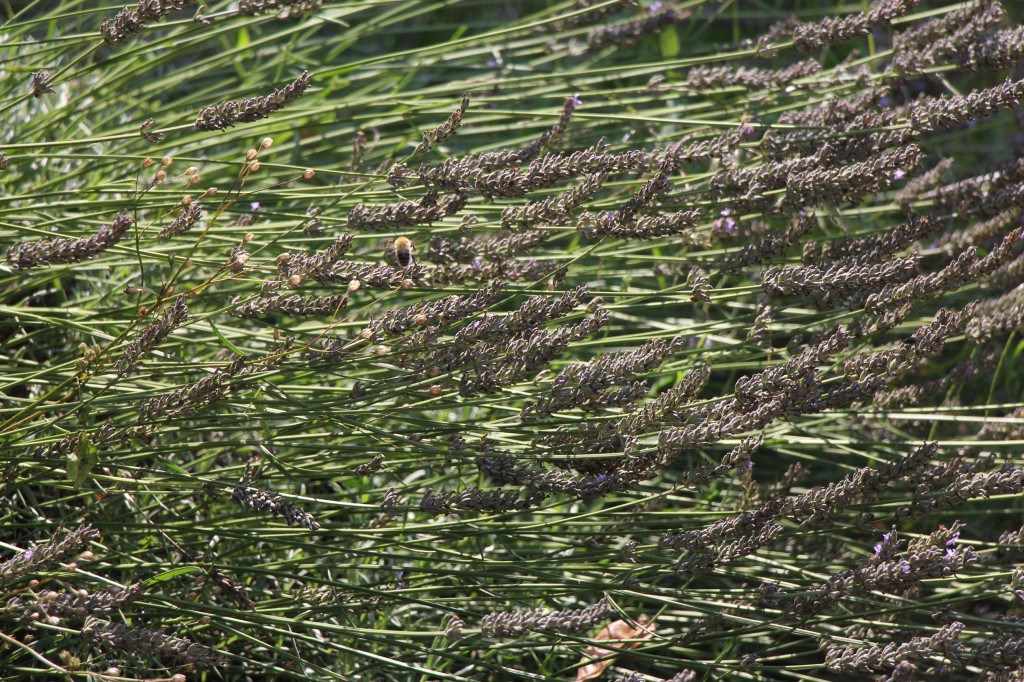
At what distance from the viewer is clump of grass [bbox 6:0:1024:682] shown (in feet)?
4.13

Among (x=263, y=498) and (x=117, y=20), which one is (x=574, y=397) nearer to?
(x=263, y=498)

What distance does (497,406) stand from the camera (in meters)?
1.51

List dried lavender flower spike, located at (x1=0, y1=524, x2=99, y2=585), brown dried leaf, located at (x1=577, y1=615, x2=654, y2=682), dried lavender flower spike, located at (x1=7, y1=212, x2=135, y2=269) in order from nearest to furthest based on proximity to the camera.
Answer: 1. dried lavender flower spike, located at (x1=0, y1=524, x2=99, y2=585)
2. dried lavender flower spike, located at (x1=7, y1=212, x2=135, y2=269)
3. brown dried leaf, located at (x1=577, y1=615, x2=654, y2=682)

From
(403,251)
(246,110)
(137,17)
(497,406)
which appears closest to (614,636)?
(497,406)

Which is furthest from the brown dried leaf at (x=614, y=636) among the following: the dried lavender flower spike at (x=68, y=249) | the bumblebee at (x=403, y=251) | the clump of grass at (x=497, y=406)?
the dried lavender flower spike at (x=68, y=249)

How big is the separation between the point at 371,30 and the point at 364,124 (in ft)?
0.88

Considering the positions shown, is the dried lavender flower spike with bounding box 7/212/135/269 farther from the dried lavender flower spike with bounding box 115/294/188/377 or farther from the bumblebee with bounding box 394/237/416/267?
the bumblebee with bounding box 394/237/416/267

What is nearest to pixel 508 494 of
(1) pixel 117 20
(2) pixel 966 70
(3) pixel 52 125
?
(1) pixel 117 20

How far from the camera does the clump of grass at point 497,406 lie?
1.26 metres

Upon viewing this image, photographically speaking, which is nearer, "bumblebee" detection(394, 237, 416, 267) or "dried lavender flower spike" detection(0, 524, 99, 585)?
"dried lavender flower spike" detection(0, 524, 99, 585)

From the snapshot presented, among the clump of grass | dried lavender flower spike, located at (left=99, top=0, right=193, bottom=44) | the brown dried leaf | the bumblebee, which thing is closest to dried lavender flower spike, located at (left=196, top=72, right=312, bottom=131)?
the clump of grass

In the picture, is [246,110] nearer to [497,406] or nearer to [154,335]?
[154,335]

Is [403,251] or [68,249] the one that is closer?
[68,249]

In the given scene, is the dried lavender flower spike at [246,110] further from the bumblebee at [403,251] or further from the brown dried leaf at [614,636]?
the brown dried leaf at [614,636]
